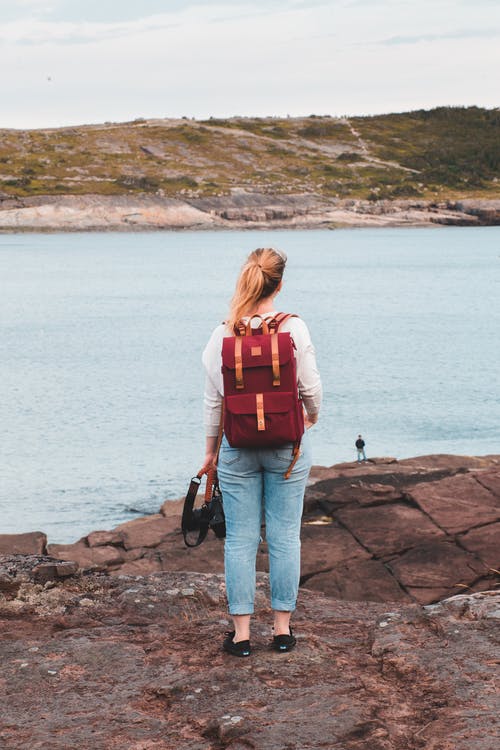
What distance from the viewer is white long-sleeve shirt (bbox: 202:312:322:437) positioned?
5543 millimetres

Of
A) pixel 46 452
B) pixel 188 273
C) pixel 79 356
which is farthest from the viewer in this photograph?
pixel 188 273

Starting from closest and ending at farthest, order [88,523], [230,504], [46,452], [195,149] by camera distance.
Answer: [230,504], [88,523], [46,452], [195,149]

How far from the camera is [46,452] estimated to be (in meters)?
28.5

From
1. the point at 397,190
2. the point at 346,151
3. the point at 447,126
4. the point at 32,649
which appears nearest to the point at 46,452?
the point at 32,649

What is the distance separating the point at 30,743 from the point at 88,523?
54.2ft

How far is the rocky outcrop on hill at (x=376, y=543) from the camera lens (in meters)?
10.7

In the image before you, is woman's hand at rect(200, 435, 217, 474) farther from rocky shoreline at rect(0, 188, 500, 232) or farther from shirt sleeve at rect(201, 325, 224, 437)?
rocky shoreline at rect(0, 188, 500, 232)

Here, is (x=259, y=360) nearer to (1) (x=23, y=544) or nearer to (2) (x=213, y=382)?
(2) (x=213, y=382)

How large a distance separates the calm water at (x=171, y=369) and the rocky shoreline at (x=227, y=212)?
22.6 meters

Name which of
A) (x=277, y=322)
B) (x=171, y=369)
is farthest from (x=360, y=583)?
(x=171, y=369)

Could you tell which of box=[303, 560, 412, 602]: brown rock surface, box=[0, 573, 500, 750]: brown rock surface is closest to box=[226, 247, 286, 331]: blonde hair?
box=[0, 573, 500, 750]: brown rock surface

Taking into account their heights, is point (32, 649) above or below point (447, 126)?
below

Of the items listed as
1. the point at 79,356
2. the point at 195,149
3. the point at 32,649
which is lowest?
the point at 79,356

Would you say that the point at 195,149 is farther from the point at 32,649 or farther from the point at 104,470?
the point at 32,649
